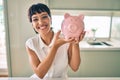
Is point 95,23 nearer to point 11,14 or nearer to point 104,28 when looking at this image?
point 104,28

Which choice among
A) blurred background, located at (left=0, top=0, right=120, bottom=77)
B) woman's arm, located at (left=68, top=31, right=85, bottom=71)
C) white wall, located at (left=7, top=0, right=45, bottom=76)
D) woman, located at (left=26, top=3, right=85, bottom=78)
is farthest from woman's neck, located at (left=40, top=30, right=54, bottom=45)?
white wall, located at (left=7, top=0, right=45, bottom=76)

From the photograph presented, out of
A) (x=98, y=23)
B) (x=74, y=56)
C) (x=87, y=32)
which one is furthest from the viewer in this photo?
(x=98, y=23)

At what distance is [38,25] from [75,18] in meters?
0.19

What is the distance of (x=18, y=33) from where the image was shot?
1732 millimetres

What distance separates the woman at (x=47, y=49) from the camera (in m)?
0.73

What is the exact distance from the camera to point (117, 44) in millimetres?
1857

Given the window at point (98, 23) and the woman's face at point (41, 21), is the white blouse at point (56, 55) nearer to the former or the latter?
the woman's face at point (41, 21)

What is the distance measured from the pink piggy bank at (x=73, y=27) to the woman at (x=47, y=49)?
0.07 ft

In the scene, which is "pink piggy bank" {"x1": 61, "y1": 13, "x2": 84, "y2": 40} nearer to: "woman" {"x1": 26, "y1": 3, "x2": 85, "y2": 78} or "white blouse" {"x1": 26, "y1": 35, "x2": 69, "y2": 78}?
"woman" {"x1": 26, "y1": 3, "x2": 85, "y2": 78}

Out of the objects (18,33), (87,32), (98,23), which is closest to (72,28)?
(87,32)

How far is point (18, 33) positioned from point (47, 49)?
3.22 feet

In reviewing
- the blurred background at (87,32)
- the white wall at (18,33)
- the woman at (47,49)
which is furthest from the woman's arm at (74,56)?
the white wall at (18,33)

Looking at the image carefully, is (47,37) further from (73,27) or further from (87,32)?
(87,32)

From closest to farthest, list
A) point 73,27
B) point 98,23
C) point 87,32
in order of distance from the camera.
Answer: point 73,27 → point 87,32 → point 98,23
